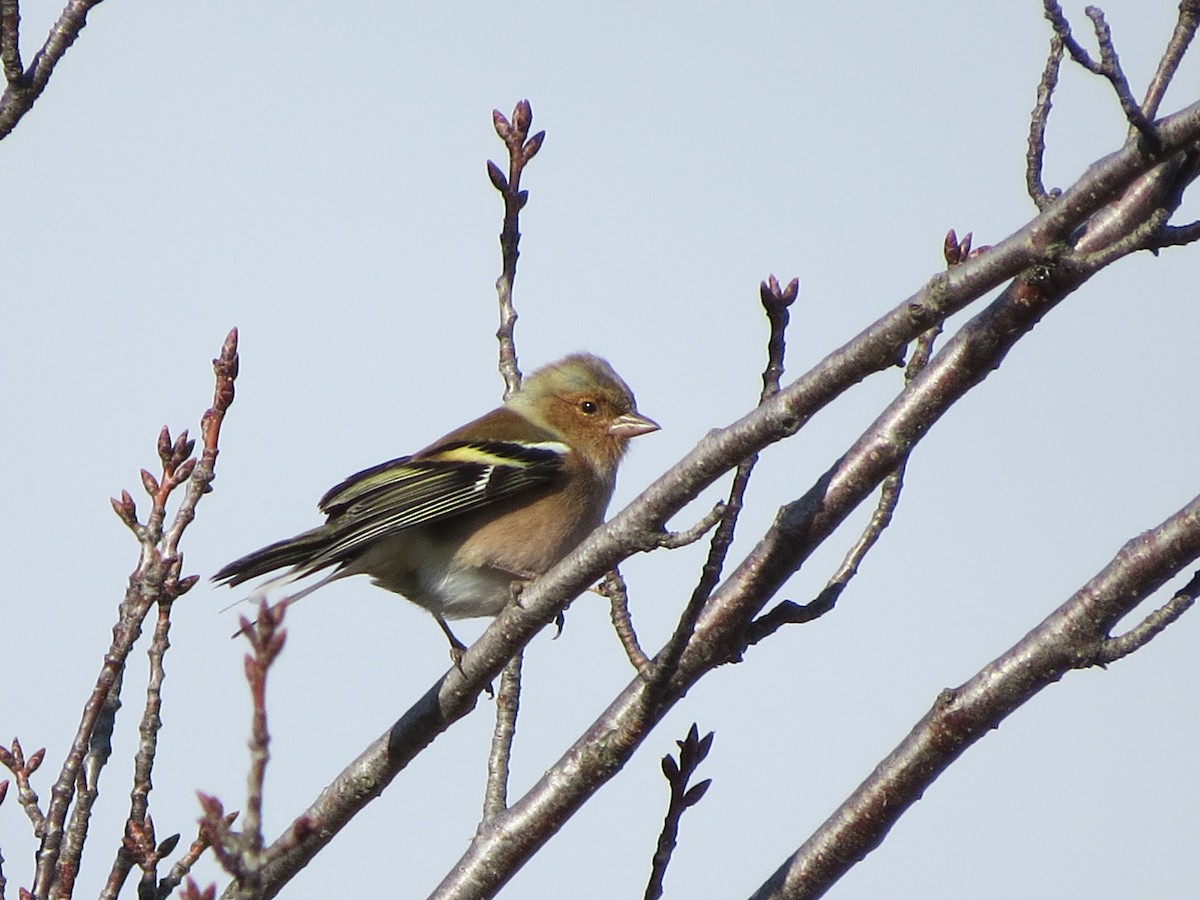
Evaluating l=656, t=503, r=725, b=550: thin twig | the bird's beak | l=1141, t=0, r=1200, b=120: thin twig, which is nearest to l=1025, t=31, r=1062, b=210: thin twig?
l=1141, t=0, r=1200, b=120: thin twig

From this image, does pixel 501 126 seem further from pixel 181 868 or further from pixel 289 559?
pixel 181 868

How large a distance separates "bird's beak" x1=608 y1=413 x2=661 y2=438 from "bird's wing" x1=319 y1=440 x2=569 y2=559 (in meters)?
0.57

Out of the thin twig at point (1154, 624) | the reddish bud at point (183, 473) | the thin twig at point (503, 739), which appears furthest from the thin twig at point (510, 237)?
the thin twig at point (1154, 624)

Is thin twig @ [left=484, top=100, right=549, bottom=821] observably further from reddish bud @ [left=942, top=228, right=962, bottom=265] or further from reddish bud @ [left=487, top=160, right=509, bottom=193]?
reddish bud @ [left=942, top=228, right=962, bottom=265]

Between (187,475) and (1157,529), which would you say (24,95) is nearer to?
(187,475)

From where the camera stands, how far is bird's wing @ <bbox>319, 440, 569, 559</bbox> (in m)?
6.83

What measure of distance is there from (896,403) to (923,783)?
1.09m

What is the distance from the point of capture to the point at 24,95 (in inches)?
168

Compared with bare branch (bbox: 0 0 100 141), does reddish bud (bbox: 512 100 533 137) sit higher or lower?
higher

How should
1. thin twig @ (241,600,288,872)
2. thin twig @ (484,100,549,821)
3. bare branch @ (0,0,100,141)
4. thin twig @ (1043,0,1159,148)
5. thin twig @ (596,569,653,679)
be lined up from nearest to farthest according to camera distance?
1. thin twig @ (241,600,288,872)
2. thin twig @ (1043,0,1159,148)
3. bare branch @ (0,0,100,141)
4. thin twig @ (596,569,653,679)
5. thin twig @ (484,100,549,821)

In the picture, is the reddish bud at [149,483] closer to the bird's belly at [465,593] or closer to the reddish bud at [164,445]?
the reddish bud at [164,445]

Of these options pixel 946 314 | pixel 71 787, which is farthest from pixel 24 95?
pixel 946 314

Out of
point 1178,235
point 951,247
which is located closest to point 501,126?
point 951,247

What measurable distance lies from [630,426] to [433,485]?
5.19 ft
